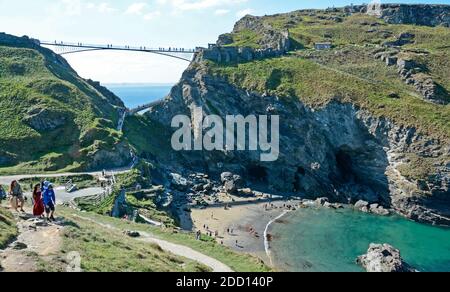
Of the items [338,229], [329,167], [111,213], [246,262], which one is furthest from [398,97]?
[246,262]

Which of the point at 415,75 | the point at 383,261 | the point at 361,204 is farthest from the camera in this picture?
the point at 415,75

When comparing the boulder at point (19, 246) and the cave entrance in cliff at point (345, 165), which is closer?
the boulder at point (19, 246)

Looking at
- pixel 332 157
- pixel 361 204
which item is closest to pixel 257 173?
pixel 332 157

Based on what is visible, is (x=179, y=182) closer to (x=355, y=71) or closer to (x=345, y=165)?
(x=345, y=165)

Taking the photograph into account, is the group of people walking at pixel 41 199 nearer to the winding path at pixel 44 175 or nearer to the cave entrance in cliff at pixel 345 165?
the winding path at pixel 44 175

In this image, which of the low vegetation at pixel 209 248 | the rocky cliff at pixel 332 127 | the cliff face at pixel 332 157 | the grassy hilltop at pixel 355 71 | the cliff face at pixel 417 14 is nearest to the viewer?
the low vegetation at pixel 209 248

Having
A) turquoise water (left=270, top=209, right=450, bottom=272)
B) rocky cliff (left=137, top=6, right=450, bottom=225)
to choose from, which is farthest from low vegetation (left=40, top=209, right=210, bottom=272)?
rocky cliff (left=137, top=6, right=450, bottom=225)

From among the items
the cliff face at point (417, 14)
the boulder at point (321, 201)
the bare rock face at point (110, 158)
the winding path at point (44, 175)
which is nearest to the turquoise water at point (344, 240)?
the boulder at point (321, 201)
